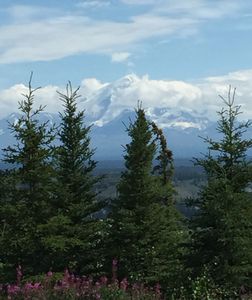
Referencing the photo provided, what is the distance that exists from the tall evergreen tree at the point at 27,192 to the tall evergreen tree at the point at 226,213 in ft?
17.1

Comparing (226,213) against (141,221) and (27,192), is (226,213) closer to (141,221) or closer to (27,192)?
(141,221)

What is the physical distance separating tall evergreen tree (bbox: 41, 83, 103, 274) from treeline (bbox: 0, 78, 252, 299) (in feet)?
0.12

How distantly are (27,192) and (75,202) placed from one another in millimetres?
2288

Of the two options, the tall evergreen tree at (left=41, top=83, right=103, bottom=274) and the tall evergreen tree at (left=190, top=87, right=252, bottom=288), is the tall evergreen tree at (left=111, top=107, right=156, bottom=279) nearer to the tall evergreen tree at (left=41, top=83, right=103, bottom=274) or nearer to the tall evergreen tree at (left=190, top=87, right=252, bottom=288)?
the tall evergreen tree at (left=41, top=83, right=103, bottom=274)

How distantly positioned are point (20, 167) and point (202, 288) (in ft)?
26.8

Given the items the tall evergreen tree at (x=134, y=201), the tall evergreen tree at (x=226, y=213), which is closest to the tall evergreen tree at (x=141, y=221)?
the tall evergreen tree at (x=134, y=201)

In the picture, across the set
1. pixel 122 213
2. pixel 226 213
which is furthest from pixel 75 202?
pixel 226 213

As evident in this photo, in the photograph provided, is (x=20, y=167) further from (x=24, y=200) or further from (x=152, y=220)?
(x=152, y=220)

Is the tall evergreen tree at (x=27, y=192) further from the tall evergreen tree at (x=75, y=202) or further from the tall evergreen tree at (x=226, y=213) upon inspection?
the tall evergreen tree at (x=226, y=213)

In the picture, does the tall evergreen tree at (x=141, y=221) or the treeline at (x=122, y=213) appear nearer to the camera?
the treeline at (x=122, y=213)

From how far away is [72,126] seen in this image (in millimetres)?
21016

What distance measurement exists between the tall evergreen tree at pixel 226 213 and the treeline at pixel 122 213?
30 millimetres

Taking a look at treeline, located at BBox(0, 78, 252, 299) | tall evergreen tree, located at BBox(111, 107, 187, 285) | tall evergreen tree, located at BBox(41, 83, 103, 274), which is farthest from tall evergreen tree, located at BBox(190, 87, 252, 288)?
tall evergreen tree, located at BBox(41, 83, 103, 274)

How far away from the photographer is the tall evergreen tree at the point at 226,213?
50.2 ft
